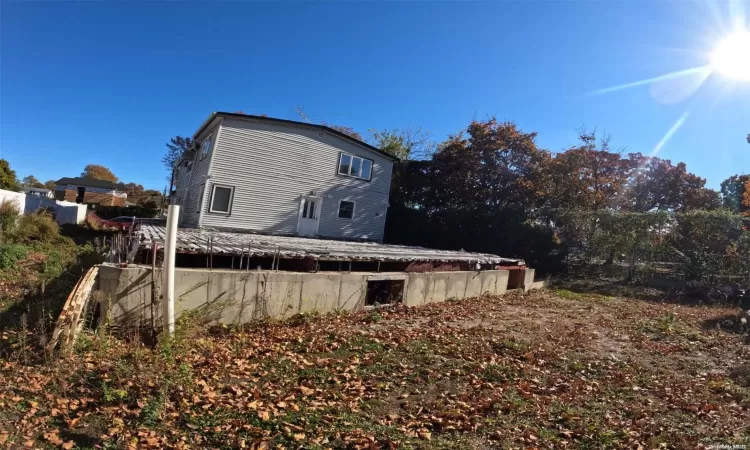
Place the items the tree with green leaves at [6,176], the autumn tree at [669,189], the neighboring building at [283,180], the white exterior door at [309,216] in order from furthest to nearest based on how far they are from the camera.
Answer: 1. the tree with green leaves at [6,176]
2. the autumn tree at [669,189]
3. the white exterior door at [309,216]
4. the neighboring building at [283,180]

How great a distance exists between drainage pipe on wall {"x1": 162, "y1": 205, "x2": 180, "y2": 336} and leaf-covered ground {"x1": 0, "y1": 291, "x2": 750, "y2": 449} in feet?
1.35

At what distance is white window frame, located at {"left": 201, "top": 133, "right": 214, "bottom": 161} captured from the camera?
19516mm

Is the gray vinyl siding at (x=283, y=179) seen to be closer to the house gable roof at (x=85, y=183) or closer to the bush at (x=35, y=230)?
the bush at (x=35, y=230)

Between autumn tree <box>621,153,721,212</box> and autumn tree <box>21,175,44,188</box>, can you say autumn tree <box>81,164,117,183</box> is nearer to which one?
autumn tree <box>21,175,44,188</box>

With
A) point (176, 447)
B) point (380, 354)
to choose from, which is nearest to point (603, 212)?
point (380, 354)

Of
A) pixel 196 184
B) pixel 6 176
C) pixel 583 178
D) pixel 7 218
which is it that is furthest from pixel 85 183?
pixel 583 178

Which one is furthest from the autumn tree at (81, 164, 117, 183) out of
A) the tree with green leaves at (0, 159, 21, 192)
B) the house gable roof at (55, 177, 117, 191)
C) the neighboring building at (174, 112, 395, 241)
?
the neighboring building at (174, 112, 395, 241)

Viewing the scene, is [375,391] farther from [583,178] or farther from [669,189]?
[669,189]

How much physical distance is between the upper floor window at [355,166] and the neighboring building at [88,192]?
40.1 m

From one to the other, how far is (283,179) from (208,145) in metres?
3.83

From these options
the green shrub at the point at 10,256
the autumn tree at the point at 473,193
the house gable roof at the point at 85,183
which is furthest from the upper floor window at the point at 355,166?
the house gable roof at the point at 85,183

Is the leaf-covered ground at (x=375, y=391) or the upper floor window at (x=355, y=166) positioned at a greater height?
the upper floor window at (x=355, y=166)

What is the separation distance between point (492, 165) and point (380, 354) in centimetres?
2024

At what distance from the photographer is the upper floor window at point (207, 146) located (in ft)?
64.3
